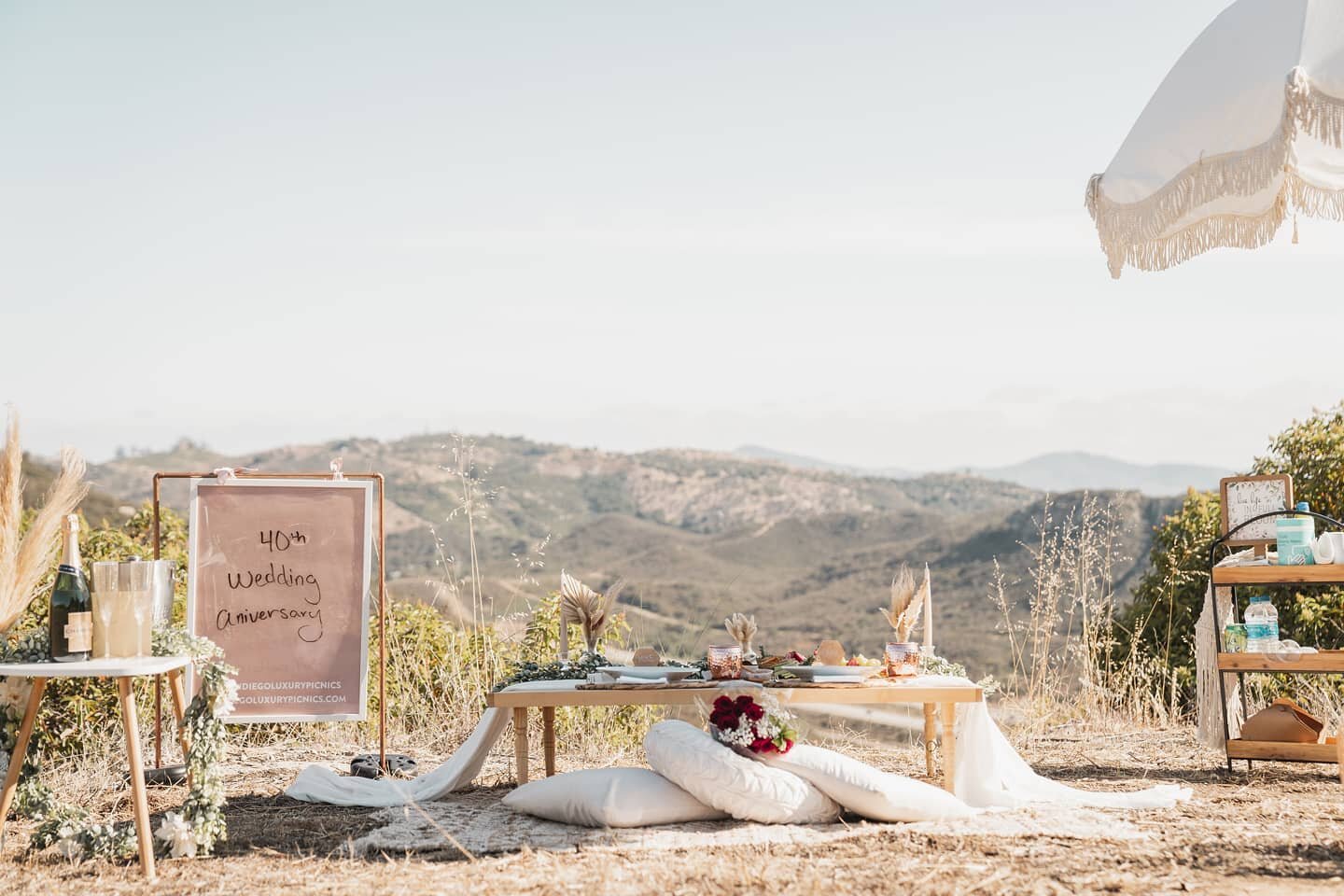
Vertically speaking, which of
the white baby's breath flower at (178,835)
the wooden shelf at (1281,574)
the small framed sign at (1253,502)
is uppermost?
the small framed sign at (1253,502)

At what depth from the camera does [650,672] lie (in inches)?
186

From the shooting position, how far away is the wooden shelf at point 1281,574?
514 centimetres

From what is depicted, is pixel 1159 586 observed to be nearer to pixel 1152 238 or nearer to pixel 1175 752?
pixel 1175 752

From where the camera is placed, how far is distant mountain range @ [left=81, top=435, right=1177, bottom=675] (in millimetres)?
19672

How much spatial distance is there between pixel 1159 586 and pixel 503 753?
386 centimetres

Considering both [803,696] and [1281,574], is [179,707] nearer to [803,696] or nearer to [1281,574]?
[803,696]

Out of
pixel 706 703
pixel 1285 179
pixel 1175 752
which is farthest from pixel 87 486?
pixel 1175 752

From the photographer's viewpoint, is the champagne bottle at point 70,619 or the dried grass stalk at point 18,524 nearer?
the champagne bottle at point 70,619

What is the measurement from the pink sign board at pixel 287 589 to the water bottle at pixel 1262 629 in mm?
3763

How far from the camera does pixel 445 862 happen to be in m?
3.93

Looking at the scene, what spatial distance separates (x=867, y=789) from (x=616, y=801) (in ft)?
2.81

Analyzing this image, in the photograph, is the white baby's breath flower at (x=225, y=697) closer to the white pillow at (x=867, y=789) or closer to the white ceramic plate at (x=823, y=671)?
the white pillow at (x=867, y=789)

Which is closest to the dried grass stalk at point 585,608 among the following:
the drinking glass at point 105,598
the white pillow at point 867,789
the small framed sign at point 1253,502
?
the white pillow at point 867,789

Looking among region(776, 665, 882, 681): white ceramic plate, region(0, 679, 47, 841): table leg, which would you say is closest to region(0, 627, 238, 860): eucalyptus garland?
region(0, 679, 47, 841): table leg
